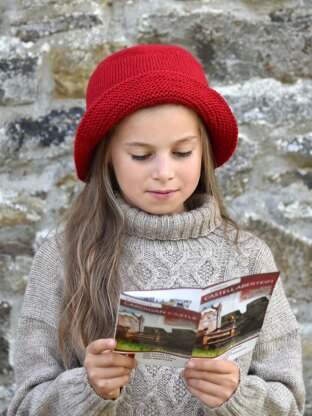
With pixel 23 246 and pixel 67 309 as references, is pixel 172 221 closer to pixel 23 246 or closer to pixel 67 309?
pixel 67 309

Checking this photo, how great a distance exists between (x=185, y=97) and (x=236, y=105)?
2.46 ft

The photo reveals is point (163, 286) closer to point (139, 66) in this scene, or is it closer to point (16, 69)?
point (139, 66)

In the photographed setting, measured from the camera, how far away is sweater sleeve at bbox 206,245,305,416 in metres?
1.76

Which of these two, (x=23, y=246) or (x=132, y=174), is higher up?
(x=132, y=174)

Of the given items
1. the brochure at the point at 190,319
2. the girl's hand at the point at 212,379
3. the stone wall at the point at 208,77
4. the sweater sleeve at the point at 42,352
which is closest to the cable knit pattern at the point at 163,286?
the sweater sleeve at the point at 42,352

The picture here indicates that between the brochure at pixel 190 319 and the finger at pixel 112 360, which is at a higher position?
the brochure at pixel 190 319

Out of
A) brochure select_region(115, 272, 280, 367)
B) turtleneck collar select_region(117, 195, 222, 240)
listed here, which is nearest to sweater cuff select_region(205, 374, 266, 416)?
brochure select_region(115, 272, 280, 367)

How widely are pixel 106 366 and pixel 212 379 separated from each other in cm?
22

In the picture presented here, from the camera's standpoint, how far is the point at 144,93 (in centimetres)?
175

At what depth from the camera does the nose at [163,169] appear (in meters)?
1.74

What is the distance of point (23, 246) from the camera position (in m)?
2.54

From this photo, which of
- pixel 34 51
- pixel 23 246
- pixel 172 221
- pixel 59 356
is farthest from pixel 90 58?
pixel 59 356

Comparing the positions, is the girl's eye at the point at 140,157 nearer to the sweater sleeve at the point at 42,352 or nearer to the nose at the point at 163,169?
the nose at the point at 163,169

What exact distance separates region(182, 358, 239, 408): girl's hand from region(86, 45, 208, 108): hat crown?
27.8 inches
